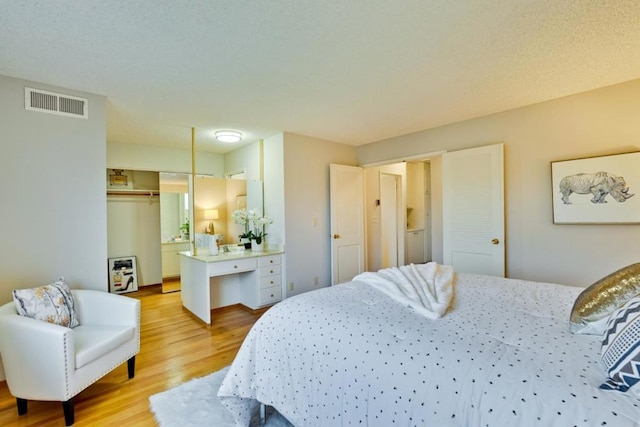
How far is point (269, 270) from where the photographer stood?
399 cm

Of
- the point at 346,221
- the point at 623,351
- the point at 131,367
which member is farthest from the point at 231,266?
the point at 623,351

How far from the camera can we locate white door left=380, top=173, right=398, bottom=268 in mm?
5699

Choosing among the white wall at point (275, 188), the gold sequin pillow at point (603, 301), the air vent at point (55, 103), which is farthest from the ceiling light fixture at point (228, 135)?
the gold sequin pillow at point (603, 301)

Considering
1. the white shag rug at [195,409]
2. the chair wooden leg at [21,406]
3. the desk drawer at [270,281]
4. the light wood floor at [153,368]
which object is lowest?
the light wood floor at [153,368]

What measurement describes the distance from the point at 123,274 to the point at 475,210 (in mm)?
5463

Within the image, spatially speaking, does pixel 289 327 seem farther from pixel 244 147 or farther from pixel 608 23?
pixel 244 147

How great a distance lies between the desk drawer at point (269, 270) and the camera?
12.9 feet

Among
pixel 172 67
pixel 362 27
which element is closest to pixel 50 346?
pixel 172 67

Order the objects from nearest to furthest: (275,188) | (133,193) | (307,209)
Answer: (275,188), (307,209), (133,193)

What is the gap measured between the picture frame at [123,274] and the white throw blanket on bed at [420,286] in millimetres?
4417

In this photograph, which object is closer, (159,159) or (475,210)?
(475,210)

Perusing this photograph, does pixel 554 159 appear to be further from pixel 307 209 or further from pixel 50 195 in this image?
pixel 50 195

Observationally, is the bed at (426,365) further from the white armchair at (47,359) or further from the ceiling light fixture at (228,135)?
the ceiling light fixture at (228,135)

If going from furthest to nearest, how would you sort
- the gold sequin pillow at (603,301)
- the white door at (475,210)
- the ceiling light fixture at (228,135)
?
the ceiling light fixture at (228,135)
the white door at (475,210)
the gold sequin pillow at (603,301)
